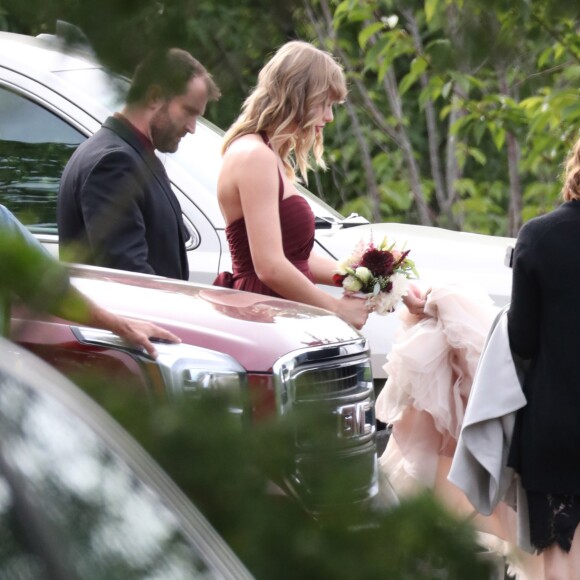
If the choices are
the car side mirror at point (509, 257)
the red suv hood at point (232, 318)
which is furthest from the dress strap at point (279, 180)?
the car side mirror at point (509, 257)

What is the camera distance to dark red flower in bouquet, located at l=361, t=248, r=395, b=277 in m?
4.33

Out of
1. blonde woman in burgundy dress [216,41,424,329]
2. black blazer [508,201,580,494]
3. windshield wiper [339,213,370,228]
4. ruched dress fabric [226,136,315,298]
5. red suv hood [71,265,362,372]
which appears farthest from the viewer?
windshield wiper [339,213,370,228]

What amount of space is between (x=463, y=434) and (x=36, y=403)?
9.88 feet

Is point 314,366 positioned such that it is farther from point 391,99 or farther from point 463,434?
point 391,99

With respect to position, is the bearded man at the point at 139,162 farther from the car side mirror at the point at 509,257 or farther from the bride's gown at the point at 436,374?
the bride's gown at the point at 436,374

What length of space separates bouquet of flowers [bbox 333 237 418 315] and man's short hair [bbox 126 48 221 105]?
359cm

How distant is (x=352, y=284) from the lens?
4316 mm

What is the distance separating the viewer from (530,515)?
3.72 m

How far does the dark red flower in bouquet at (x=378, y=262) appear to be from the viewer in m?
4.33

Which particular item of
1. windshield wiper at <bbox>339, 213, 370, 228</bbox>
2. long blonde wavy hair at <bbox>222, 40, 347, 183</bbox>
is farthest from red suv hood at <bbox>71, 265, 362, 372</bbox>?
windshield wiper at <bbox>339, 213, 370, 228</bbox>

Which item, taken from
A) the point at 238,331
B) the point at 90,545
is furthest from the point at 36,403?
the point at 238,331

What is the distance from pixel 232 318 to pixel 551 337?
39.8 inches

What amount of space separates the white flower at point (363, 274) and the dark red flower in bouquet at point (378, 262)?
0.03 meters

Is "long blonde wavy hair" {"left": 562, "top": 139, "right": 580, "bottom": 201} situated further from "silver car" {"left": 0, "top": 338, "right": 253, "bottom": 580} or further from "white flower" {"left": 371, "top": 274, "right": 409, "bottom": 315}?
"silver car" {"left": 0, "top": 338, "right": 253, "bottom": 580}
